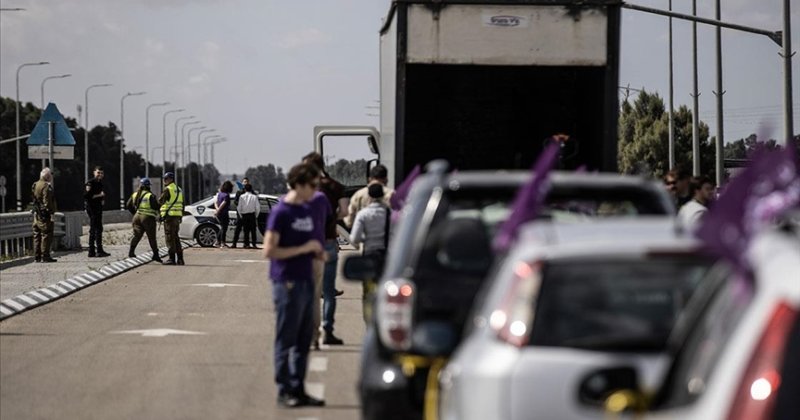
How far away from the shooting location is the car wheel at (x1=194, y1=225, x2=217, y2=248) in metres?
45.2

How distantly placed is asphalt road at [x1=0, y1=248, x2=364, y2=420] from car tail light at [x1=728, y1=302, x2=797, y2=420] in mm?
7053

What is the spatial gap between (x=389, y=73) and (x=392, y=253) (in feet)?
31.1

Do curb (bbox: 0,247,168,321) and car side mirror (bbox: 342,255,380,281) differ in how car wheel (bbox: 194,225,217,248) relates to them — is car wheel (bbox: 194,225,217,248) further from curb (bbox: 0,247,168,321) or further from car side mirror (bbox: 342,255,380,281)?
car side mirror (bbox: 342,255,380,281)

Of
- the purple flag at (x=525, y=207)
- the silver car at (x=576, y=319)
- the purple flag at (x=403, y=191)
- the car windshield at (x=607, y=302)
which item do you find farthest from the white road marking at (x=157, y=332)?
the car windshield at (x=607, y=302)

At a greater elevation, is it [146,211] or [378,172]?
[378,172]

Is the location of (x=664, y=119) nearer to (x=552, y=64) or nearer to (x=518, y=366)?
(x=552, y=64)

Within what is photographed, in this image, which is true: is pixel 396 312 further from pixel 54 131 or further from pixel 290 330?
pixel 54 131

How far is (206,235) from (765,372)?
41.0m

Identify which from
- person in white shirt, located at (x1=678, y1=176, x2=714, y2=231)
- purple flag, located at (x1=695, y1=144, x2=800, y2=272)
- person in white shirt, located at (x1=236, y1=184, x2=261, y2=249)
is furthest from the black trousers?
purple flag, located at (x1=695, y1=144, x2=800, y2=272)

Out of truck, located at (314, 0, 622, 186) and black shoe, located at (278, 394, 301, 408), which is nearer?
black shoe, located at (278, 394, 301, 408)

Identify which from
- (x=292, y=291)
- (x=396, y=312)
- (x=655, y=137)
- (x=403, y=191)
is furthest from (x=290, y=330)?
(x=655, y=137)

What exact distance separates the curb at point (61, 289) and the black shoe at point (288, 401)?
27.9 feet

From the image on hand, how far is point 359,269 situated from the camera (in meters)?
11.0

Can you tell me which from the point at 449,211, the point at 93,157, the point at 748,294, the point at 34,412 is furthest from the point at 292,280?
the point at 93,157
